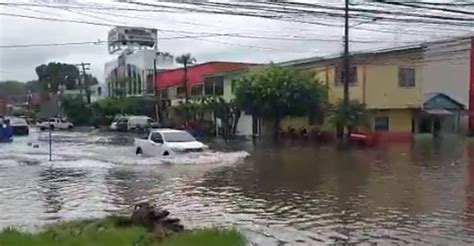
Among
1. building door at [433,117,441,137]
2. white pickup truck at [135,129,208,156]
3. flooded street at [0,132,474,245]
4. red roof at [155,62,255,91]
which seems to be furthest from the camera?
red roof at [155,62,255,91]

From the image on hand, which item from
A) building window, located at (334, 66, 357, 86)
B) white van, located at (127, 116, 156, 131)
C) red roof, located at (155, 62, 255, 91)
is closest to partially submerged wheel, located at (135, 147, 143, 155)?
building window, located at (334, 66, 357, 86)

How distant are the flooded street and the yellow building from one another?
1857 cm

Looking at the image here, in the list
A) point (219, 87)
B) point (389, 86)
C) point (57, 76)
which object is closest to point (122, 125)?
point (219, 87)

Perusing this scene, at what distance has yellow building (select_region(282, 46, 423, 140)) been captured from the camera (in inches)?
1951

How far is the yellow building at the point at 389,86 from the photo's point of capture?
49562mm

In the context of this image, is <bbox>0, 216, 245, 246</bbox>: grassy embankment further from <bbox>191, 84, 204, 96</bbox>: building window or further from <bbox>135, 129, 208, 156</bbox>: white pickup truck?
<bbox>191, 84, 204, 96</bbox>: building window

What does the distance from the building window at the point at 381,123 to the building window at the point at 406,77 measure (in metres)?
2.66

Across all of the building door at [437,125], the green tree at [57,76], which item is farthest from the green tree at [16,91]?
the building door at [437,125]

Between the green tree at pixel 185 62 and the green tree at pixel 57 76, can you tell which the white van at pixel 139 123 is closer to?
the green tree at pixel 185 62

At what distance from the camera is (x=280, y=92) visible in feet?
160

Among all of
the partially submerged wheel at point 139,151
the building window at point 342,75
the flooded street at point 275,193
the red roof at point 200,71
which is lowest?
the flooded street at point 275,193

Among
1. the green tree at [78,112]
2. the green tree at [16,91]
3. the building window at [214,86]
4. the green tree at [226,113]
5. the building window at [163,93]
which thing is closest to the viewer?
the green tree at [226,113]

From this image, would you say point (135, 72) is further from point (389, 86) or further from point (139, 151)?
point (139, 151)

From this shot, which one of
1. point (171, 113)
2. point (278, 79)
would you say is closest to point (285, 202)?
point (278, 79)
